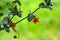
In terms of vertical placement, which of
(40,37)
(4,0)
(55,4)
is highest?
(55,4)

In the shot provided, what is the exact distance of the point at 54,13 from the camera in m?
3.64

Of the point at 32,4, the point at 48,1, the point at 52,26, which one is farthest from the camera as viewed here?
the point at 32,4

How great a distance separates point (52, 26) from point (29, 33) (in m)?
0.42

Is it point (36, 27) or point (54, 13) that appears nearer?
point (36, 27)

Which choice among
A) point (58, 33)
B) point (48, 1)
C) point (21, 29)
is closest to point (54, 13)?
point (58, 33)

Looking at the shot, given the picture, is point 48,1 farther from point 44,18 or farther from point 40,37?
point 44,18

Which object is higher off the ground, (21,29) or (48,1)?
(21,29)

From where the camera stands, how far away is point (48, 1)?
1800mm

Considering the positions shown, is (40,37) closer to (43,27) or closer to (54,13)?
(43,27)

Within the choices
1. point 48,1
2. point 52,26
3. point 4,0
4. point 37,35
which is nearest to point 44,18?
point 52,26

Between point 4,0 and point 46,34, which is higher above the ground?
point 4,0

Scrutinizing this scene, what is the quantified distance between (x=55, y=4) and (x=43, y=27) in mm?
700

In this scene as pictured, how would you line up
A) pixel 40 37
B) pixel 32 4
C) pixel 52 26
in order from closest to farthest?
pixel 40 37 < pixel 52 26 < pixel 32 4

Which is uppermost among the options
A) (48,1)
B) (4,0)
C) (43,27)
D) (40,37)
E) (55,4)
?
(55,4)
